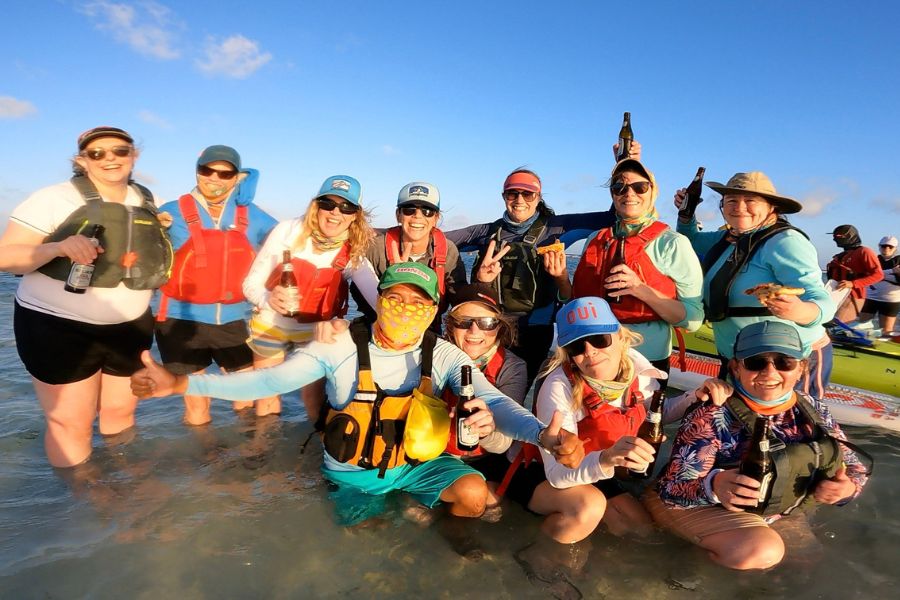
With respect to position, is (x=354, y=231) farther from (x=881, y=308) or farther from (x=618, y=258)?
(x=881, y=308)

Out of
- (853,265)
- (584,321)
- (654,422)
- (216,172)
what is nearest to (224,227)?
(216,172)

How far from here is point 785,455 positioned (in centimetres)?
346

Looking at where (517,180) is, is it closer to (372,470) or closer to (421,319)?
(421,319)

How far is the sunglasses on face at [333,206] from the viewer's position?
472 cm

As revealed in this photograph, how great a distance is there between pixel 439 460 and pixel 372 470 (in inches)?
23.0

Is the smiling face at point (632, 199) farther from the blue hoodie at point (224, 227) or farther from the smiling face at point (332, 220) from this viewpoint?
the blue hoodie at point (224, 227)

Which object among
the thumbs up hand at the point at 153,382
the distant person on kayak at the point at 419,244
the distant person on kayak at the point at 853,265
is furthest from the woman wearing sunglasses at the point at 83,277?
the distant person on kayak at the point at 853,265

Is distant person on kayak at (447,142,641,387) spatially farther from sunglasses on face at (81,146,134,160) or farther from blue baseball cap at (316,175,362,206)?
sunglasses on face at (81,146,134,160)

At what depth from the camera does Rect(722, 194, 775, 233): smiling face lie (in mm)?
4410

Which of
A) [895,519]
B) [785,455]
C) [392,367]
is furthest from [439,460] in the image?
[895,519]

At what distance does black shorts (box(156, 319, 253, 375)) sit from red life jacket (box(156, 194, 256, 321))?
0.62 feet

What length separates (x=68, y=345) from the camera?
4156 mm

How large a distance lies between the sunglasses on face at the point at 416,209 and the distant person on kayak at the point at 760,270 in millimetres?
2726

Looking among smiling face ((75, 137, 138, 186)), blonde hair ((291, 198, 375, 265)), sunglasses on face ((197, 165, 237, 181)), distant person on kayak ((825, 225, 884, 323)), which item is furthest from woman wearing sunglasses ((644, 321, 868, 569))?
distant person on kayak ((825, 225, 884, 323))
